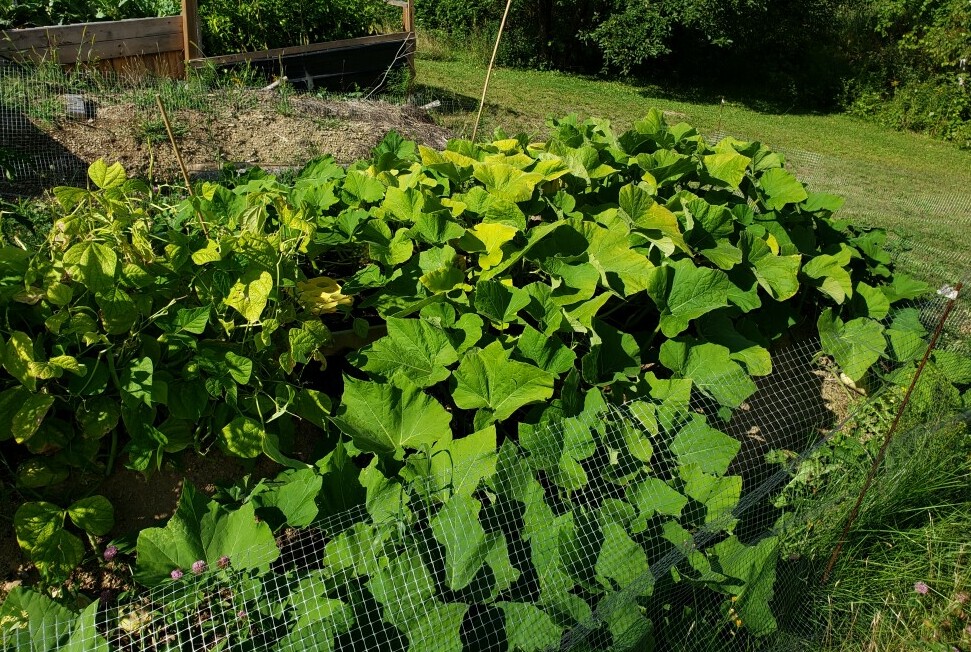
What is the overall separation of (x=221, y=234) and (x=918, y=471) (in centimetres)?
247

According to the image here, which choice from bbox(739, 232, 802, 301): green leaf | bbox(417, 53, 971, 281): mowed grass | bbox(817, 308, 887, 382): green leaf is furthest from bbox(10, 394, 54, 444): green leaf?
bbox(417, 53, 971, 281): mowed grass

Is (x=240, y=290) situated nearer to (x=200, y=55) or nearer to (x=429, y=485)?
(x=429, y=485)

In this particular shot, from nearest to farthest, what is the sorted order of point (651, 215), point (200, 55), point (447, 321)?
1. point (447, 321)
2. point (651, 215)
3. point (200, 55)

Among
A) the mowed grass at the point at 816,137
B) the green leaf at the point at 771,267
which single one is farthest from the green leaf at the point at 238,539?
the mowed grass at the point at 816,137

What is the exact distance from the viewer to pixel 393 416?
6.77 ft

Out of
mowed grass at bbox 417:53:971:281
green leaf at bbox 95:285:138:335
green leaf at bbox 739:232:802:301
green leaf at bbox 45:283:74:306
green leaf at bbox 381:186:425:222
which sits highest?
green leaf at bbox 381:186:425:222

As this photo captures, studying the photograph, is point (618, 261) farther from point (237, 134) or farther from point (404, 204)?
point (237, 134)

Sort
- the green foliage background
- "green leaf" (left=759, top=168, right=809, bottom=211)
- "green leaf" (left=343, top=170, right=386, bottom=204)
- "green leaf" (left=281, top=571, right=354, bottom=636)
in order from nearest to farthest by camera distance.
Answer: "green leaf" (left=281, top=571, right=354, bottom=636), "green leaf" (left=343, top=170, right=386, bottom=204), "green leaf" (left=759, top=168, right=809, bottom=211), the green foliage background

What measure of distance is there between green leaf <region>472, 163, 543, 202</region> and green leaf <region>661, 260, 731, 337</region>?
2.03 feet

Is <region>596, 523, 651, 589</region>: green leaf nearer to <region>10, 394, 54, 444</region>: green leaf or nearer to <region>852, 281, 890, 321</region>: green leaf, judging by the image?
<region>10, 394, 54, 444</region>: green leaf

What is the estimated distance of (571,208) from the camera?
296 centimetres

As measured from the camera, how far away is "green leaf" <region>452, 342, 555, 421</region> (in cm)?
216

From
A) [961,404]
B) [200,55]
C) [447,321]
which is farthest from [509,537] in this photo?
[200,55]

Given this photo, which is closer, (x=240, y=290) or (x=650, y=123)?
(x=240, y=290)
